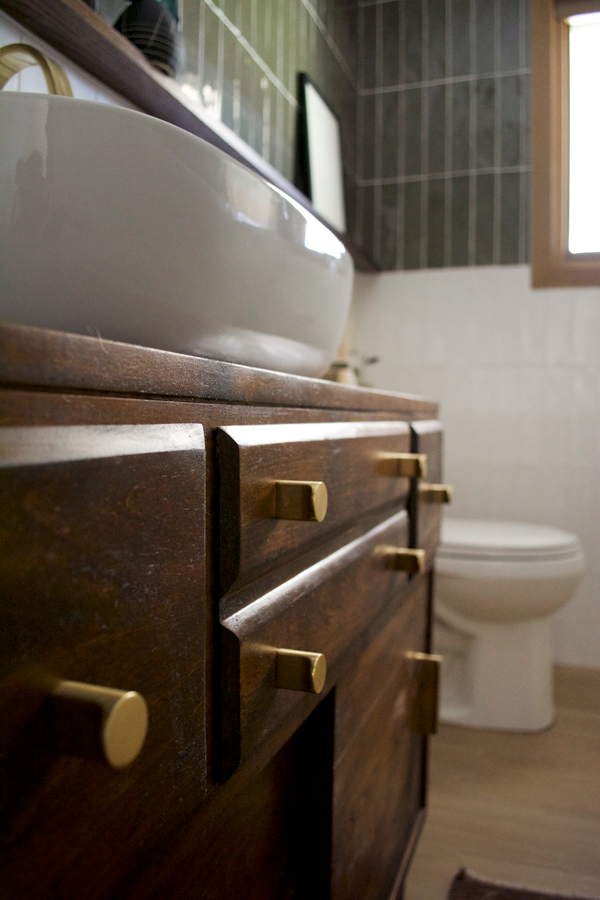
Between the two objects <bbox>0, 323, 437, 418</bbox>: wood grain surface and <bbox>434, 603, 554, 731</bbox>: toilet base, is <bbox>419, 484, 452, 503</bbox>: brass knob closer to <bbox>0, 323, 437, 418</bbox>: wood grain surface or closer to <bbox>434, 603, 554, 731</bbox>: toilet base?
<bbox>0, 323, 437, 418</bbox>: wood grain surface

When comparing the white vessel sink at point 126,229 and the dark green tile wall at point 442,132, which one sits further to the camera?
the dark green tile wall at point 442,132

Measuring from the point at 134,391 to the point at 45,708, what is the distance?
127 millimetres

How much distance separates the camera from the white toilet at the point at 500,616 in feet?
5.00

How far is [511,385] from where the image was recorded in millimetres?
2033

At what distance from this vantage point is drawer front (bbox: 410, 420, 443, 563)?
2.87 ft

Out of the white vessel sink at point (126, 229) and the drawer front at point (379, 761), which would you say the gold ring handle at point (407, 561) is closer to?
the drawer front at point (379, 761)

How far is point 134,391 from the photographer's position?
0.28 metres

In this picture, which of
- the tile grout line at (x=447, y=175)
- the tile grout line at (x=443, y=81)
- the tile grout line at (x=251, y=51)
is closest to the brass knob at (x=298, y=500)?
the tile grout line at (x=251, y=51)

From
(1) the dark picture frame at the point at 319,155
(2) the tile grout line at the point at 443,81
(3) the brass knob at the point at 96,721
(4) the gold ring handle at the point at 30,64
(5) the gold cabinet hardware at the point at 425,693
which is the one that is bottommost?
(5) the gold cabinet hardware at the point at 425,693

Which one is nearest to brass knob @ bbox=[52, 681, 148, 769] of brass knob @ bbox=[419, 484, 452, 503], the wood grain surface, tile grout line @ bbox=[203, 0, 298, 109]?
the wood grain surface

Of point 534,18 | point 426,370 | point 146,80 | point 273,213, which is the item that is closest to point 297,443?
point 273,213

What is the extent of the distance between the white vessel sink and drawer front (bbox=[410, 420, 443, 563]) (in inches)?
18.7

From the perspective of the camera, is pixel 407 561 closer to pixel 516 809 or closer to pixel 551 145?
pixel 516 809

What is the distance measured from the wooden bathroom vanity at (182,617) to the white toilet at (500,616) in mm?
931
